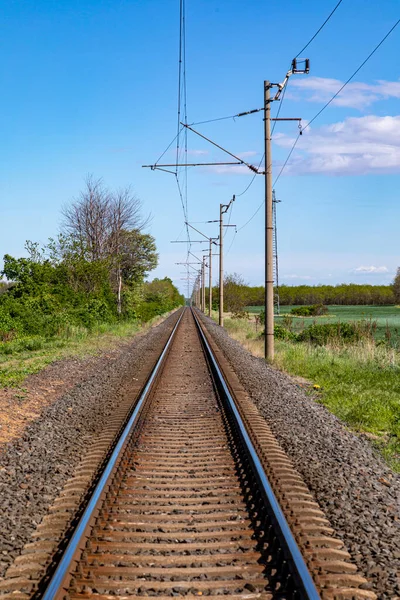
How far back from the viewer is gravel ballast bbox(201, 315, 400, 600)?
4.46 meters

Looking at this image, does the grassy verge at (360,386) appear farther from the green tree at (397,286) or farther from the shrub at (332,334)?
the green tree at (397,286)

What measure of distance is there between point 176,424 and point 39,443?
83.0 inches

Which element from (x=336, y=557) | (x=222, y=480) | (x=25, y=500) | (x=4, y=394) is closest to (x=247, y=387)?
(x=4, y=394)

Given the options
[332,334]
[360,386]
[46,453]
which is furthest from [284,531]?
[332,334]

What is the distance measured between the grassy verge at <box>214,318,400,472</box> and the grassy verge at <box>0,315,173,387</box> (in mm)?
6361

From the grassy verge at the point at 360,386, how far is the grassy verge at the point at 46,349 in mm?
6361

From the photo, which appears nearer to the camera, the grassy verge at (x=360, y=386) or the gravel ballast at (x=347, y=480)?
the gravel ballast at (x=347, y=480)

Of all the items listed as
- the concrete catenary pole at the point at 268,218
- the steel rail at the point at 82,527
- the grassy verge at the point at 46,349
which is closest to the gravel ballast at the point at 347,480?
the steel rail at the point at 82,527

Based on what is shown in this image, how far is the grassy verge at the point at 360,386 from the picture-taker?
9.12 metres

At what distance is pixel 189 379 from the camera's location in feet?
45.2

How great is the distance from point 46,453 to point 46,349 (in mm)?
13229

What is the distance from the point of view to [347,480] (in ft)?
20.6

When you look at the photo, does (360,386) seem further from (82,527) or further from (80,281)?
(80,281)

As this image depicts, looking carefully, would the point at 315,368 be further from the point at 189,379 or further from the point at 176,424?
the point at 176,424
